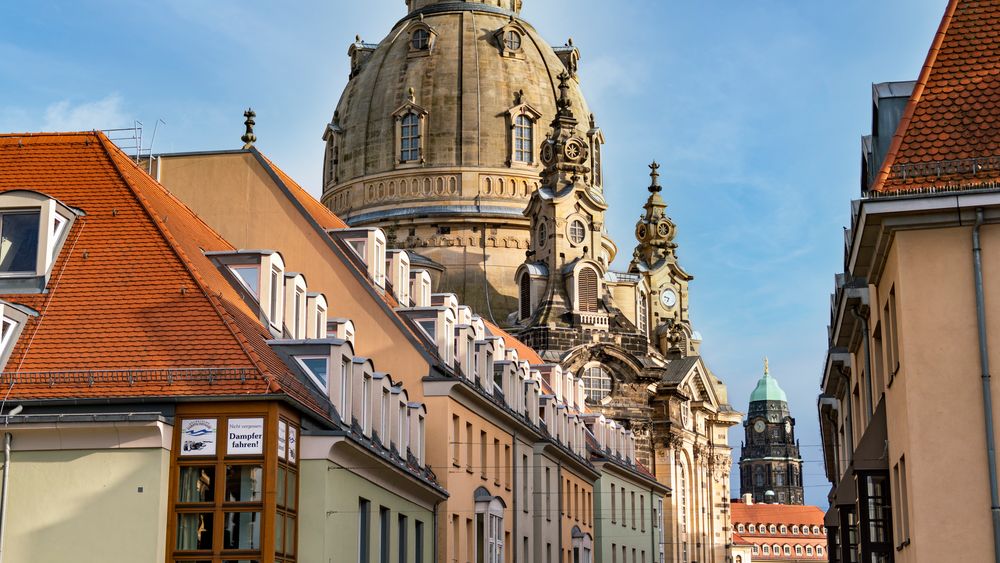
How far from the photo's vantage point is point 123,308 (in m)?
27.8

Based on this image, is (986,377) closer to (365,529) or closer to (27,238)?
(365,529)

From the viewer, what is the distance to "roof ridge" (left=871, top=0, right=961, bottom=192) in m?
25.2

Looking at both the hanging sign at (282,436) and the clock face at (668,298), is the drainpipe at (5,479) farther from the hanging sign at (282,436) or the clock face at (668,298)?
the clock face at (668,298)

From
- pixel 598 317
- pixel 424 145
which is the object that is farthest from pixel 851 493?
pixel 424 145

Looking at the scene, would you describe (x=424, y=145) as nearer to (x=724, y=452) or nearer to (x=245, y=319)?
(x=724, y=452)

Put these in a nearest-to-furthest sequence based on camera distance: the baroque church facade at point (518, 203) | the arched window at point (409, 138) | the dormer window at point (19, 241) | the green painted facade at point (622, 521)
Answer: the dormer window at point (19, 241) → the green painted facade at point (622, 521) → the baroque church facade at point (518, 203) → the arched window at point (409, 138)

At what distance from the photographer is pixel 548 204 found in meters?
97.1

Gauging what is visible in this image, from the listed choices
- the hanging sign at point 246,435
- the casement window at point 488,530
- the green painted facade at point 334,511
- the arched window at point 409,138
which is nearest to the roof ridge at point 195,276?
the hanging sign at point 246,435

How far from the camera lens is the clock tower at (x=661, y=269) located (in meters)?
118

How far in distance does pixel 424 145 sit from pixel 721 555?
36.1m

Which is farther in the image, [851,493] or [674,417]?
[674,417]

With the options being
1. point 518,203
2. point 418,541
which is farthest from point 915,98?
point 518,203

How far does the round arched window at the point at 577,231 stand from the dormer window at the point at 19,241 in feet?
227

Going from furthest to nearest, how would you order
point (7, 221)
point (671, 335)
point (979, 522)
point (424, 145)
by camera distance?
point (671, 335)
point (424, 145)
point (7, 221)
point (979, 522)
